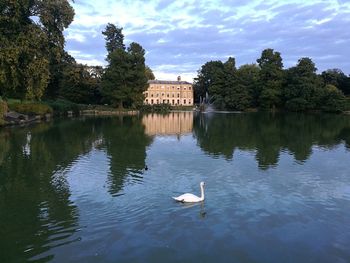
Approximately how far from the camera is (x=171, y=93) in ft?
416

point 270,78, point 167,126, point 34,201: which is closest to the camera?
point 34,201

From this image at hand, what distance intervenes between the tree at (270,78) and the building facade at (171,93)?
119ft

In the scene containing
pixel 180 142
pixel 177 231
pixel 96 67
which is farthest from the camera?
pixel 96 67

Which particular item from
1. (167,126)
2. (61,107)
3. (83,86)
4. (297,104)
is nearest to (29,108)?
(61,107)

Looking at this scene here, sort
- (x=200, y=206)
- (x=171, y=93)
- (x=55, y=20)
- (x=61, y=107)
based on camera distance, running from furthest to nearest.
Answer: (x=171, y=93)
(x=61, y=107)
(x=55, y=20)
(x=200, y=206)

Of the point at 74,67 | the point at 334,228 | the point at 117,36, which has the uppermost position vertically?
the point at 117,36

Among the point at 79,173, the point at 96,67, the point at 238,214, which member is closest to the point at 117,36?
the point at 96,67

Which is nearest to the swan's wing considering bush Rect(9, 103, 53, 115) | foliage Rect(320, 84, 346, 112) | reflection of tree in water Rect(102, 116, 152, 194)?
reflection of tree in water Rect(102, 116, 152, 194)

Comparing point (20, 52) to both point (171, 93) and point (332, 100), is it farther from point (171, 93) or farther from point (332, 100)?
point (171, 93)

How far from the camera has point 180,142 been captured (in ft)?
96.4

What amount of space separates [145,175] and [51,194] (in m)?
4.44

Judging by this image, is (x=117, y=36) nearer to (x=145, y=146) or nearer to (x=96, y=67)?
(x=96, y=67)

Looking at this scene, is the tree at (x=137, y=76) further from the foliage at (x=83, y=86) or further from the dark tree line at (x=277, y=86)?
the dark tree line at (x=277, y=86)

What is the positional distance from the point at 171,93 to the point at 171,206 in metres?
115
